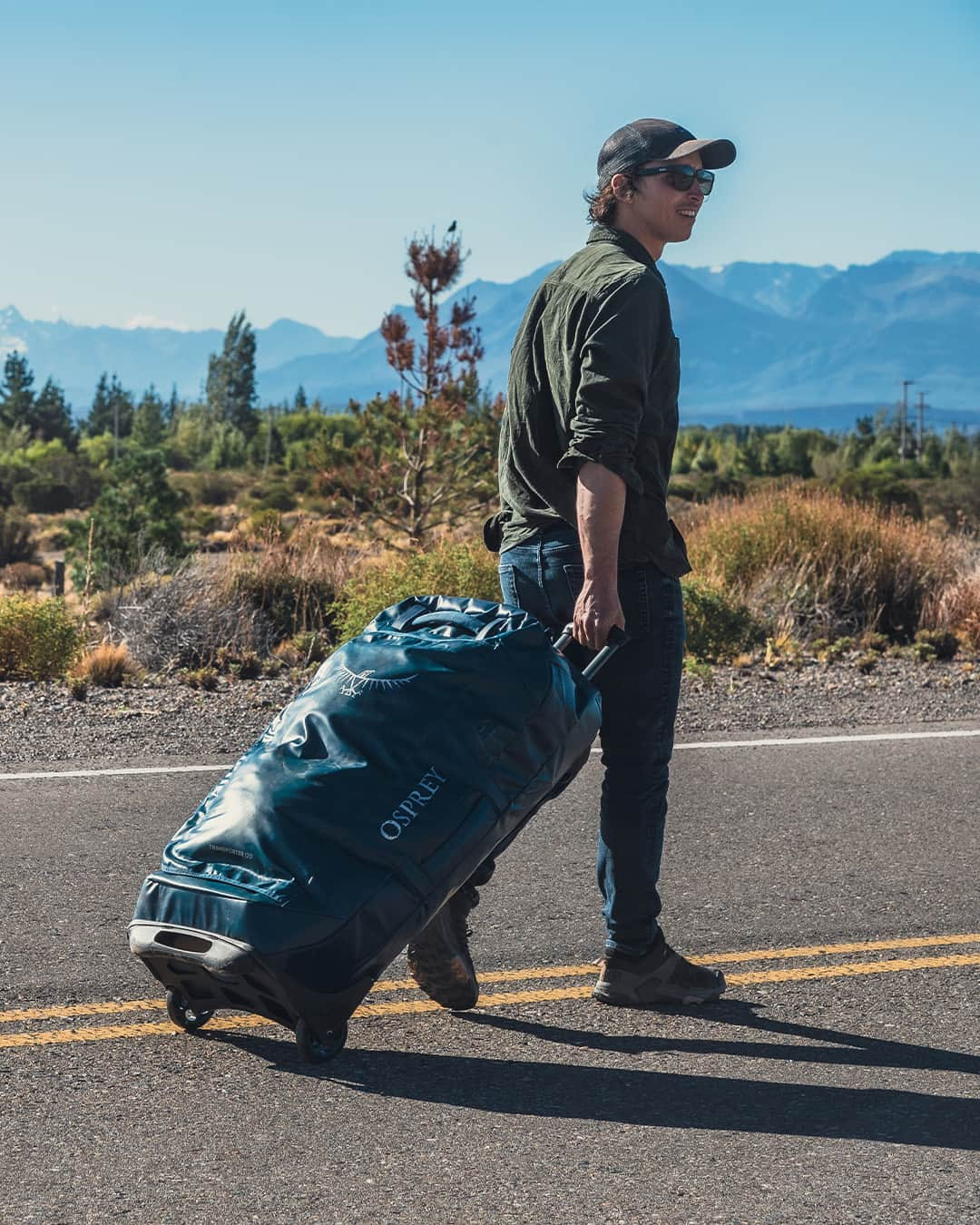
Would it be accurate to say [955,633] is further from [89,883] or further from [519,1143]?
[519,1143]

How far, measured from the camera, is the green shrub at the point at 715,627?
1107 centimetres

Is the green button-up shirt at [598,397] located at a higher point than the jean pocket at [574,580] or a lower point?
higher

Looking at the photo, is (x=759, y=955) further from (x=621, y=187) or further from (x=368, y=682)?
(x=621, y=187)

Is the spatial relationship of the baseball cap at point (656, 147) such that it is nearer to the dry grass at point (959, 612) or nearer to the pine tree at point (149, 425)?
the dry grass at point (959, 612)

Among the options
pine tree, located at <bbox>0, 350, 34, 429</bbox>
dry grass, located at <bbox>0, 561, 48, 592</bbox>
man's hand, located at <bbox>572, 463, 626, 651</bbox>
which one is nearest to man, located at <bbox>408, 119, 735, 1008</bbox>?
man's hand, located at <bbox>572, 463, 626, 651</bbox>

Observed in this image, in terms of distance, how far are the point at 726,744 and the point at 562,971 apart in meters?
3.32

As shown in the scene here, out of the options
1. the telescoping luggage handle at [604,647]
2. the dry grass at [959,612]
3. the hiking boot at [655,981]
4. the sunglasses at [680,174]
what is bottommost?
the hiking boot at [655,981]

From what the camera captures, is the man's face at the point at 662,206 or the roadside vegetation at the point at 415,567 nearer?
the man's face at the point at 662,206

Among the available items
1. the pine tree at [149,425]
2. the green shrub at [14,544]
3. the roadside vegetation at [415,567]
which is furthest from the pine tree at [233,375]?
the roadside vegetation at [415,567]

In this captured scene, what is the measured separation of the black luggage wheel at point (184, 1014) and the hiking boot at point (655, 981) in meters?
1.07

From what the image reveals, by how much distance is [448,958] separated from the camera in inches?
152

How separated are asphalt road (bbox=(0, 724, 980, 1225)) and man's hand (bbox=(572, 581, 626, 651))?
3.40ft

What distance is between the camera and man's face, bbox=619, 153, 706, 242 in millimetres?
3873

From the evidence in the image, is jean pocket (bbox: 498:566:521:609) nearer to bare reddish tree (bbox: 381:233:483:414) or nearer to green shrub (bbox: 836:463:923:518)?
bare reddish tree (bbox: 381:233:483:414)
